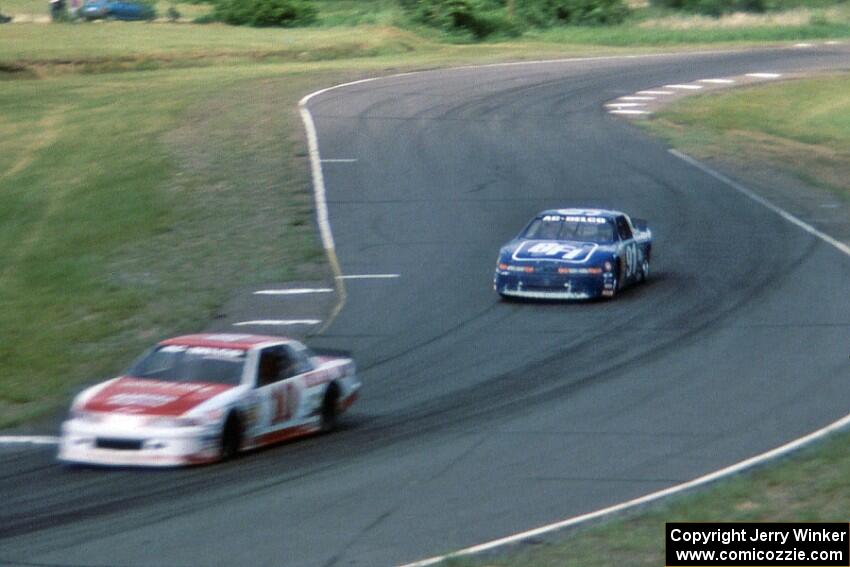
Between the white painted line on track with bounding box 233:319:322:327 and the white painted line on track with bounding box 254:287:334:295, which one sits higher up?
the white painted line on track with bounding box 233:319:322:327

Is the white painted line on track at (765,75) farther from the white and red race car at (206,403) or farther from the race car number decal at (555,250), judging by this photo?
the white and red race car at (206,403)

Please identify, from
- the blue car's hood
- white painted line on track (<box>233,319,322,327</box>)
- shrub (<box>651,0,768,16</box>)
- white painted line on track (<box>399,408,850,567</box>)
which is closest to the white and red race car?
white painted line on track (<box>399,408,850,567</box>)

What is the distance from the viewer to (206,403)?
1358cm

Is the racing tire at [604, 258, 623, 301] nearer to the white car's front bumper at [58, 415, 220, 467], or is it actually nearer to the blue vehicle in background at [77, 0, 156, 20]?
the white car's front bumper at [58, 415, 220, 467]

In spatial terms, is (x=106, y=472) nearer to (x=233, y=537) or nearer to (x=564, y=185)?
(x=233, y=537)

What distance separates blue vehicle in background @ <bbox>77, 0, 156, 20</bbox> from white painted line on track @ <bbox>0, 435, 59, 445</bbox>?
5775cm

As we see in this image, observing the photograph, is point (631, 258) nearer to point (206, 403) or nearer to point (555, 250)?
point (555, 250)

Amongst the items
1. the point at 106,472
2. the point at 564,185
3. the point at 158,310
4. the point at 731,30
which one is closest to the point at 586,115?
the point at 564,185

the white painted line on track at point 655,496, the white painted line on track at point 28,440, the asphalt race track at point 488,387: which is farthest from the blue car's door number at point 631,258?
the white painted line on track at point 28,440

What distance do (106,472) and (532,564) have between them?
17.8 feet

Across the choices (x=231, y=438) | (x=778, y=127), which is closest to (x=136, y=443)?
(x=231, y=438)

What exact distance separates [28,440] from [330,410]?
134 inches

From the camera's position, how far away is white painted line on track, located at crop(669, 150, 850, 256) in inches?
990

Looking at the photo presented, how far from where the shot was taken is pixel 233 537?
1067cm
